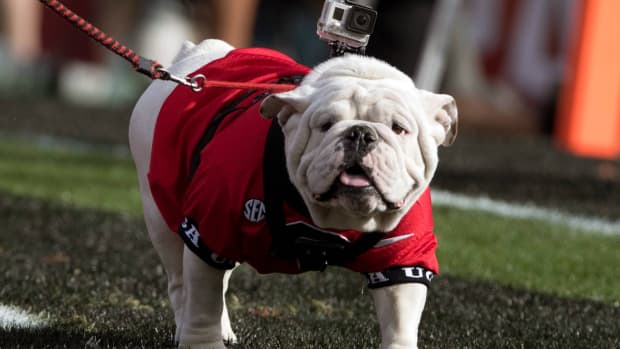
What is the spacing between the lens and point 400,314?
3650mm

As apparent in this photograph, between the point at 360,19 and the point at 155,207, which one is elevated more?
the point at 360,19

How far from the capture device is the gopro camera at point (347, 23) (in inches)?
160

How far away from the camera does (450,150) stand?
10320mm

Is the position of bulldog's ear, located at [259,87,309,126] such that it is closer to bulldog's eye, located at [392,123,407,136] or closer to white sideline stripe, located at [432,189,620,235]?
bulldog's eye, located at [392,123,407,136]

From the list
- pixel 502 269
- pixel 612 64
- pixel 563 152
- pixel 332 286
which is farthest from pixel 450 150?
pixel 332 286

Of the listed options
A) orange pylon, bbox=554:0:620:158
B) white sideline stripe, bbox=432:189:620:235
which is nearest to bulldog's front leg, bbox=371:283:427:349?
white sideline stripe, bbox=432:189:620:235

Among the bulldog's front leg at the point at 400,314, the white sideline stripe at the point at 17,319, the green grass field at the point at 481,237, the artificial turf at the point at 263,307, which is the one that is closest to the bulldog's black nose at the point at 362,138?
the bulldog's front leg at the point at 400,314

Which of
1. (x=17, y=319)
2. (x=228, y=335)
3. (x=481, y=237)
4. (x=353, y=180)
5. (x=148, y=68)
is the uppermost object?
(x=353, y=180)

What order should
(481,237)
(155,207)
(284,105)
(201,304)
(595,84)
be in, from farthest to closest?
(595,84)
(481,237)
(155,207)
(201,304)
(284,105)

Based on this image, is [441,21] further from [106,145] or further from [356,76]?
[356,76]

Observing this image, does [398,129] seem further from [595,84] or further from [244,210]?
[595,84]

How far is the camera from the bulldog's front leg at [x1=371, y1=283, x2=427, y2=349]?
3.64 m

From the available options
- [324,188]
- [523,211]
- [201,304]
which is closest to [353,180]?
[324,188]

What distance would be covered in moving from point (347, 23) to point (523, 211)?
3883 mm
